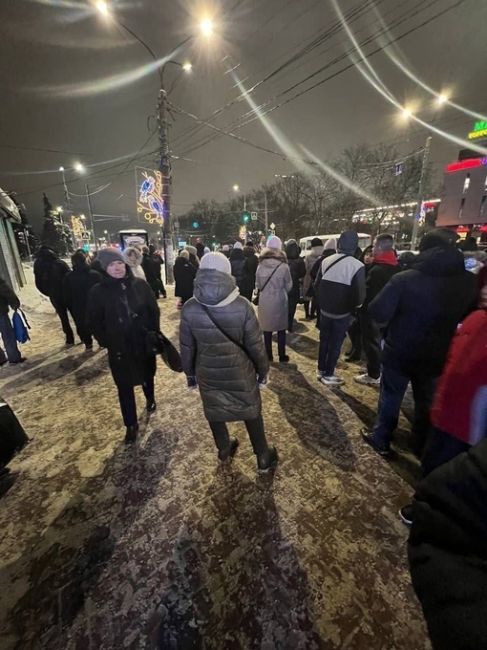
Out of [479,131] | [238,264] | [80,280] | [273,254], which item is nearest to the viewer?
[273,254]

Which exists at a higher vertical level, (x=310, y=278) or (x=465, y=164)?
(x=465, y=164)

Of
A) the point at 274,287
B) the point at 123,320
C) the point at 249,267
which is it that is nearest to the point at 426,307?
the point at 274,287

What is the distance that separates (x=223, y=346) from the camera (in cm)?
238

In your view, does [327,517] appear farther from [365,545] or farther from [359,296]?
[359,296]

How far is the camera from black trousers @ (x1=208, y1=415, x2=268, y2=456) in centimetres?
266

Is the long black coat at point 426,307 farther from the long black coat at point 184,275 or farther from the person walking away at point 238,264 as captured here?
the long black coat at point 184,275

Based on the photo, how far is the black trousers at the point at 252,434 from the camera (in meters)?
2.66

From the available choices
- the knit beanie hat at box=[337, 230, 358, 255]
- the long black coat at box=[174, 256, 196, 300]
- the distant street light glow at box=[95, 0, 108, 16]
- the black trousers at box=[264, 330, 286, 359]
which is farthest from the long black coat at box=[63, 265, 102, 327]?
the distant street light glow at box=[95, 0, 108, 16]

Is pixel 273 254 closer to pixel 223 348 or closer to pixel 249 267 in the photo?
pixel 249 267

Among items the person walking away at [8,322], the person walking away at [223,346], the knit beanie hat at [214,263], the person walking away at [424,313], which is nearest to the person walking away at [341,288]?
the person walking away at [424,313]

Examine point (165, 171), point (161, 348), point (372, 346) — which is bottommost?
point (372, 346)

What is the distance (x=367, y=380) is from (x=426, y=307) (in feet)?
7.85

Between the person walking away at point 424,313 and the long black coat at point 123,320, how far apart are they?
7.86ft

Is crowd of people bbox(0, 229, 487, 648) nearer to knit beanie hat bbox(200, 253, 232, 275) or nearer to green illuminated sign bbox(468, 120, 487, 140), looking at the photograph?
knit beanie hat bbox(200, 253, 232, 275)
